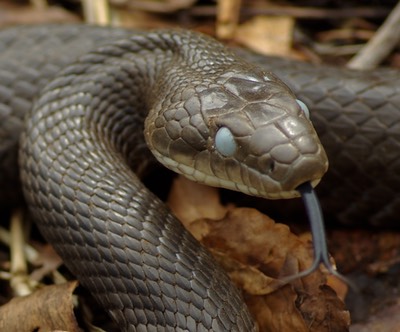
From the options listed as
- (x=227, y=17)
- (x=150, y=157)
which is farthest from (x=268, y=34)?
(x=150, y=157)

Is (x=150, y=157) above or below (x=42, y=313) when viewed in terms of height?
above

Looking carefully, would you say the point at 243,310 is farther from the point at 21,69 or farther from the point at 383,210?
the point at 21,69

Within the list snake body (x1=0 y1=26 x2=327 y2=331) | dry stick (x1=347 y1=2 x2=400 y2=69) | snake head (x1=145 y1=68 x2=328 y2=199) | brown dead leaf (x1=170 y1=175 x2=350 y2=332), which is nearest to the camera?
snake head (x1=145 y1=68 x2=328 y2=199)

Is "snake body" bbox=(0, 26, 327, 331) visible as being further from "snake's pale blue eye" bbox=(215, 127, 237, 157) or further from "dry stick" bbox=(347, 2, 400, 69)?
"dry stick" bbox=(347, 2, 400, 69)

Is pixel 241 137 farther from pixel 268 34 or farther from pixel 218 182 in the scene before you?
pixel 268 34

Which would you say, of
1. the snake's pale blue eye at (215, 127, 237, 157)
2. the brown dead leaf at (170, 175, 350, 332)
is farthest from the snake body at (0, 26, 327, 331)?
the brown dead leaf at (170, 175, 350, 332)

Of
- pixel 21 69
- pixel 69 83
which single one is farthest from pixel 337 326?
pixel 21 69

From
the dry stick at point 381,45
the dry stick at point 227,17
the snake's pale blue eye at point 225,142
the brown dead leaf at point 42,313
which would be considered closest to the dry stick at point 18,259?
the brown dead leaf at point 42,313

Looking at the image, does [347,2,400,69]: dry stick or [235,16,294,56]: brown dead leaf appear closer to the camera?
[347,2,400,69]: dry stick
